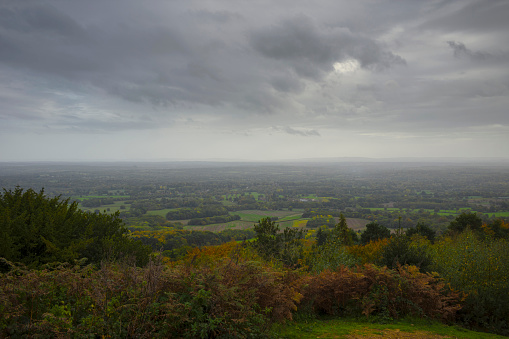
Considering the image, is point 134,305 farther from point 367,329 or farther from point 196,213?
point 196,213

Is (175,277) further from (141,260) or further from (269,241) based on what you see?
(269,241)

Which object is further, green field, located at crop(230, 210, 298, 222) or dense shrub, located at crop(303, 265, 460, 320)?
green field, located at crop(230, 210, 298, 222)

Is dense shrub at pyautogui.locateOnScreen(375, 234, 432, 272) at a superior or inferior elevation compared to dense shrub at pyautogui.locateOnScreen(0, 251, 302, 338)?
inferior

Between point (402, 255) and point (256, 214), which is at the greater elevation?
point (402, 255)

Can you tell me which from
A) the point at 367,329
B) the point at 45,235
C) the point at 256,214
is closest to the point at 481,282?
the point at 367,329

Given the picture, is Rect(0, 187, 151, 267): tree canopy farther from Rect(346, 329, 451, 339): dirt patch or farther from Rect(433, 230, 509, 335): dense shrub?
Rect(433, 230, 509, 335): dense shrub

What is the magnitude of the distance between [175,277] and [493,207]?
261 ft

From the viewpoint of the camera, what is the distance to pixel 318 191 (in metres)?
108

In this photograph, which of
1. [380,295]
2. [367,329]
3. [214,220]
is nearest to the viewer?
[367,329]

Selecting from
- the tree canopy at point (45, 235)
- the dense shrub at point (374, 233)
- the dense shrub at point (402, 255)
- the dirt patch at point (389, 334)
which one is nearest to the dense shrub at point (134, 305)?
the dirt patch at point (389, 334)

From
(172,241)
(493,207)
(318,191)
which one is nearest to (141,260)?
(172,241)

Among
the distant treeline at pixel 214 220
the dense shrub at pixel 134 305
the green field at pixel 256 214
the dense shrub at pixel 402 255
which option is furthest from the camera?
the green field at pixel 256 214

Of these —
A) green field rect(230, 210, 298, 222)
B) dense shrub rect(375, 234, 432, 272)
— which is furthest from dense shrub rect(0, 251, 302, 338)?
green field rect(230, 210, 298, 222)

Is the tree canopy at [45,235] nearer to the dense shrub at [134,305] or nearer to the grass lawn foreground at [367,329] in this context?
the dense shrub at [134,305]
